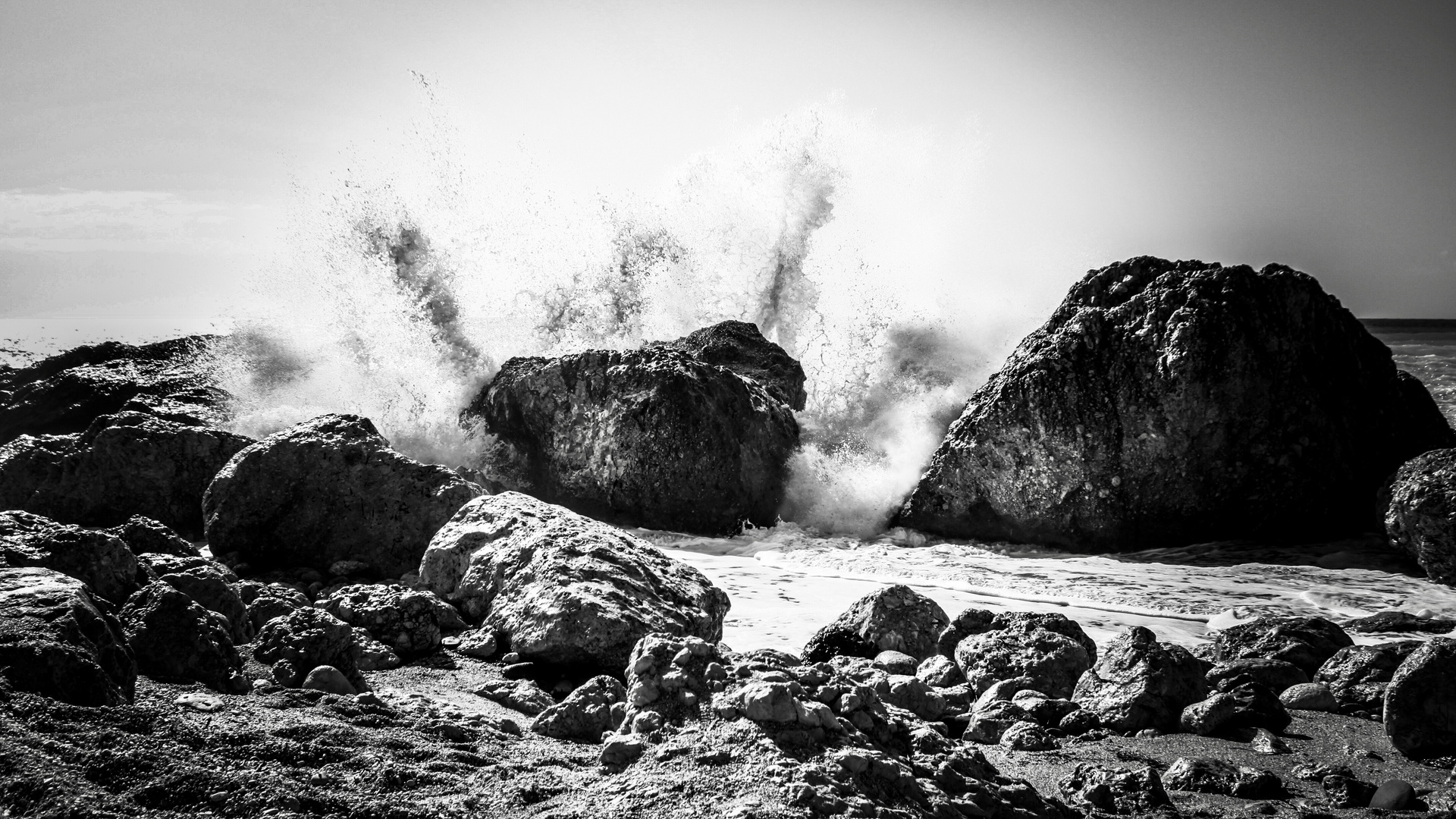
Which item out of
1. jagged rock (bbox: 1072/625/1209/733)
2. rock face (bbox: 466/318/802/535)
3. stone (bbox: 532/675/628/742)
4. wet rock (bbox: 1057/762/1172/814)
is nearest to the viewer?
wet rock (bbox: 1057/762/1172/814)

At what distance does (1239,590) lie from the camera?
6.66 meters

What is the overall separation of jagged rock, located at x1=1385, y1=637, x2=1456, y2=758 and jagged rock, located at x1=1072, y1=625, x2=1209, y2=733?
2.06 feet

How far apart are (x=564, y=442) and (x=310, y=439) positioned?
4062 mm

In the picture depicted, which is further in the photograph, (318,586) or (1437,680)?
(318,586)

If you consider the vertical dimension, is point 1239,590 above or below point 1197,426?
below

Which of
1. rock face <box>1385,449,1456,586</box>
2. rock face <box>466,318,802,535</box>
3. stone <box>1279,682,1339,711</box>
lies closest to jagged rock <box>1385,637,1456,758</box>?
stone <box>1279,682,1339,711</box>

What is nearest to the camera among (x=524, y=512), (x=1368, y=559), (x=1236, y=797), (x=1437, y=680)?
(x=1236, y=797)

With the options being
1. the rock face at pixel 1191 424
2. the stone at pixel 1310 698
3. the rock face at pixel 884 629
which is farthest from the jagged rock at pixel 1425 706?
the rock face at pixel 1191 424

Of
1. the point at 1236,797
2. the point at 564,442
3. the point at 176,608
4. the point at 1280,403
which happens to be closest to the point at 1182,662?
the point at 1236,797

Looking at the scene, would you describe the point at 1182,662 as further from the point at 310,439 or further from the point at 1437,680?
the point at 310,439

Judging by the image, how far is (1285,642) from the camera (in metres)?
4.50

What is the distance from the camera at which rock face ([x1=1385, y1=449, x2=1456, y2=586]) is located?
22.6ft

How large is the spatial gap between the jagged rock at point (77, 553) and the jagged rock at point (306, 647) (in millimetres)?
537

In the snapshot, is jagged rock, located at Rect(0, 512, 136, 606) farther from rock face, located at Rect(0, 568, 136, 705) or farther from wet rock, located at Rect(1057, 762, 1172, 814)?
wet rock, located at Rect(1057, 762, 1172, 814)
